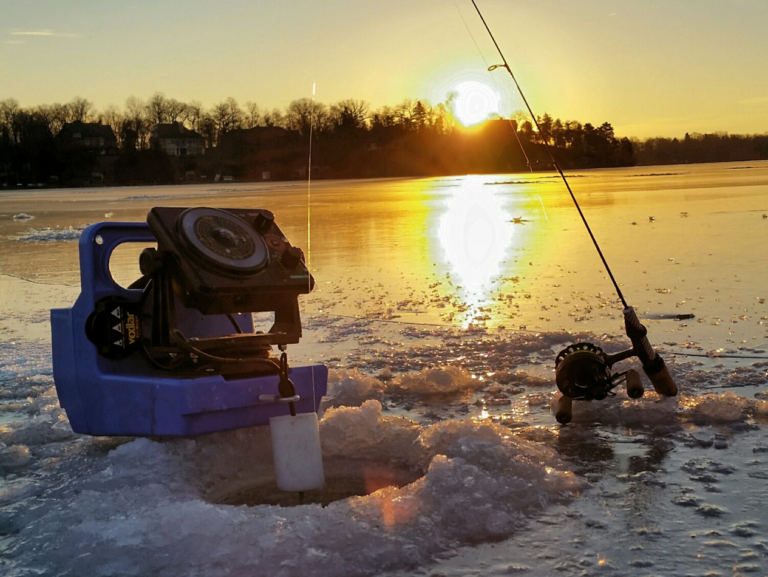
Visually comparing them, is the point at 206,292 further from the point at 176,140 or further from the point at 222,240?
the point at 176,140

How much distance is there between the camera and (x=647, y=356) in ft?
12.7

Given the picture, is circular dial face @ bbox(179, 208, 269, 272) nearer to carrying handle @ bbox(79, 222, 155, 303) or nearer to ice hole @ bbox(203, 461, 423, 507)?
carrying handle @ bbox(79, 222, 155, 303)

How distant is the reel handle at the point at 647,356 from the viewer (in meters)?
3.84

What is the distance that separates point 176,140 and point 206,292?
315 feet

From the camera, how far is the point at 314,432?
3.03 metres

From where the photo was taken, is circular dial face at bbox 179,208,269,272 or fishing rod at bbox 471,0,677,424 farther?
fishing rod at bbox 471,0,677,424

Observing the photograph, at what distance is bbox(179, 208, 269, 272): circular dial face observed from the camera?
3.37 meters

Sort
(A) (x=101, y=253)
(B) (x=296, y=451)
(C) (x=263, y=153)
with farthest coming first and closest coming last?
1. (C) (x=263, y=153)
2. (A) (x=101, y=253)
3. (B) (x=296, y=451)

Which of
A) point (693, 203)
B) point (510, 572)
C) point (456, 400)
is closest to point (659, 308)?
point (456, 400)

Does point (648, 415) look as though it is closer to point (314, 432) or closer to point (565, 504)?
point (565, 504)

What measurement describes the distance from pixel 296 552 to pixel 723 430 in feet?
6.62

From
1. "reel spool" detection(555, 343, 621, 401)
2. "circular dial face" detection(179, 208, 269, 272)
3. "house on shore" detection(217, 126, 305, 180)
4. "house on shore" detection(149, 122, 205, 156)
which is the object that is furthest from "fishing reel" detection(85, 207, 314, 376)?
A: "house on shore" detection(149, 122, 205, 156)

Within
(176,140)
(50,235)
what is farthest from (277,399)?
(176,140)

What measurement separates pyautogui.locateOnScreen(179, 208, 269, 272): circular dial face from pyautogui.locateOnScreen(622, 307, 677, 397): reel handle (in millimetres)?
1610
